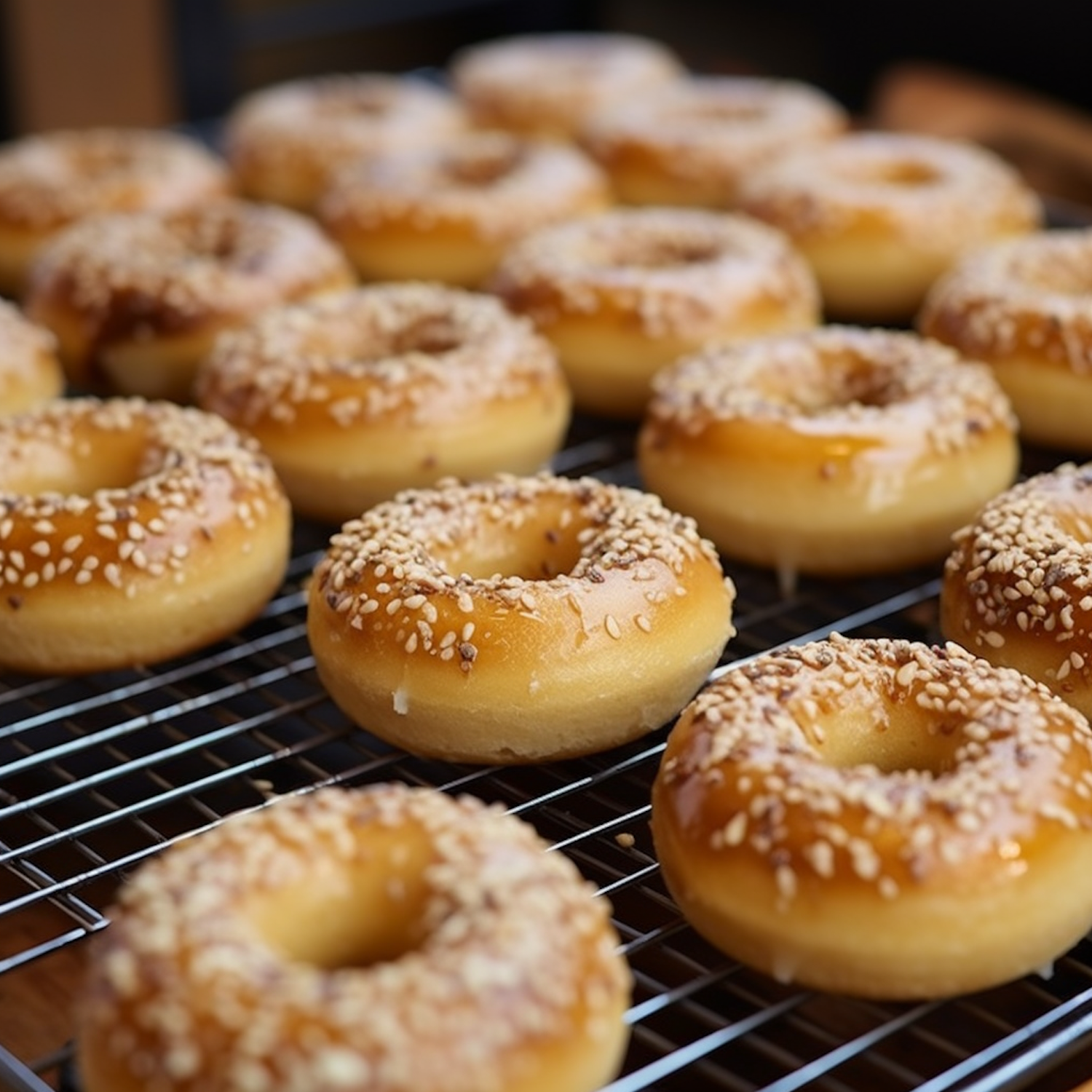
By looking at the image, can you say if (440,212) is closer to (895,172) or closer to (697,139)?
(697,139)

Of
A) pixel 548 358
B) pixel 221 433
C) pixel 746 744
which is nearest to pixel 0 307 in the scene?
pixel 221 433

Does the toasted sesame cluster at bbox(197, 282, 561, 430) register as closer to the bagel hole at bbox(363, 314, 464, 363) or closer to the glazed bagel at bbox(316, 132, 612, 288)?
the bagel hole at bbox(363, 314, 464, 363)

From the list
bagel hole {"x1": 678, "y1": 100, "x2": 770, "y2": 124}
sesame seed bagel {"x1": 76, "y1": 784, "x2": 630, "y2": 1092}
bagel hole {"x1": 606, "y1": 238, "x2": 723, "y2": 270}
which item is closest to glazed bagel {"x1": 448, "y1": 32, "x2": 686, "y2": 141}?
bagel hole {"x1": 678, "y1": 100, "x2": 770, "y2": 124}

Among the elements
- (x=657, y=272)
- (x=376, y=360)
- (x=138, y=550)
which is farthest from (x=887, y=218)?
(x=138, y=550)

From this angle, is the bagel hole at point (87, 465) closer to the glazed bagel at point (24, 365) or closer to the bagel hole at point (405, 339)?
the glazed bagel at point (24, 365)

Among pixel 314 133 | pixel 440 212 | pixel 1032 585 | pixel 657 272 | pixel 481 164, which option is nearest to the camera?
pixel 1032 585

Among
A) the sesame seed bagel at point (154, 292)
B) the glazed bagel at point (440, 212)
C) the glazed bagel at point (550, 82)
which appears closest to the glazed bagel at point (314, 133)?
the glazed bagel at point (550, 82)

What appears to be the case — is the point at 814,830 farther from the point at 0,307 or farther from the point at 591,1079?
the point at 0,307
